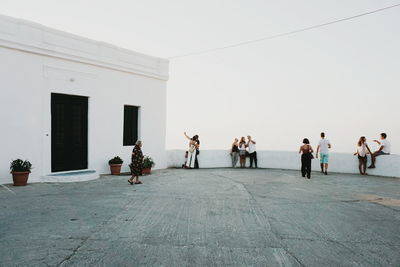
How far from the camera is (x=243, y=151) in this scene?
17000 millimetres

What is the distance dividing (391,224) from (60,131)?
1066 cm

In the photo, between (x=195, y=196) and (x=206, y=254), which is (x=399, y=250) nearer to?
(x=206, y=254)

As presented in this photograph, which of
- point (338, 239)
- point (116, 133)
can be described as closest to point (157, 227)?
point (338, 239)

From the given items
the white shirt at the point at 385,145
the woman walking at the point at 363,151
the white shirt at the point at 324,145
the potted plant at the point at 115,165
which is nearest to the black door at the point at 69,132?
the potted plant at the point at 115,165

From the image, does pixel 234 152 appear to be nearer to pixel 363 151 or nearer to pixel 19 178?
pixel 363 151

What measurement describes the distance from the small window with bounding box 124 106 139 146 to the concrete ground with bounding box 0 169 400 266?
4643 mm

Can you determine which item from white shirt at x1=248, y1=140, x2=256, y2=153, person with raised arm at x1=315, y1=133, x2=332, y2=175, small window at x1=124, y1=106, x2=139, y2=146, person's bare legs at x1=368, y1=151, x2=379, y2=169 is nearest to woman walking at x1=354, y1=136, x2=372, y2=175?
person's bare legs at x1=368, y1=151, x2=379, y2=169

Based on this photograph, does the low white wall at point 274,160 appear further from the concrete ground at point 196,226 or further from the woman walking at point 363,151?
the concrete ground at point 196,226

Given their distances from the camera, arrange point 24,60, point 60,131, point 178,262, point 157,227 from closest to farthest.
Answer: point 178,262 → point 157,227 → point 24,60 → point 60,131

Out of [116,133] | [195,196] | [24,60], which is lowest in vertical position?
[195,196]

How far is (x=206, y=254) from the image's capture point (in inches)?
169

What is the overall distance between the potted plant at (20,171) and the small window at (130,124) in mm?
4705

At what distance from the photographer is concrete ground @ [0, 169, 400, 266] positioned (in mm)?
4180

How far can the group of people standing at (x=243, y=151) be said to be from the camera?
55.9 ft
